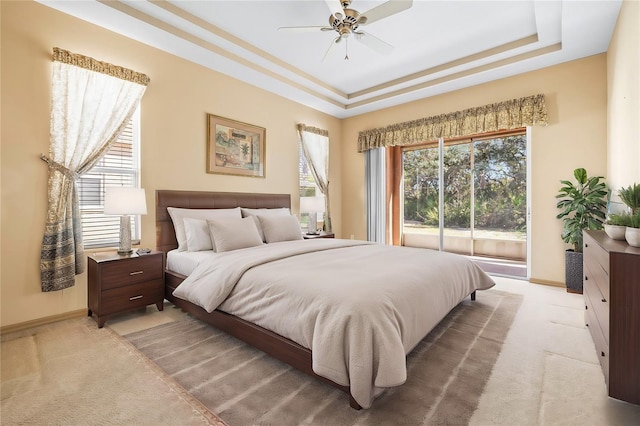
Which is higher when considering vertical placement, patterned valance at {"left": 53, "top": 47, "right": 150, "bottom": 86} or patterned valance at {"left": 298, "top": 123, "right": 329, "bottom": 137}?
patterned valance at {"left": 298, "top": 123, "right": 329, "bottom": 137}

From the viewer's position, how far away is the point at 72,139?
9.29 ft

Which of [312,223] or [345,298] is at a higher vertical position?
[312,223]

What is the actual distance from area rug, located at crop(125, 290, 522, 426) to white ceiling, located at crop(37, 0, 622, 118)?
3.00 metres

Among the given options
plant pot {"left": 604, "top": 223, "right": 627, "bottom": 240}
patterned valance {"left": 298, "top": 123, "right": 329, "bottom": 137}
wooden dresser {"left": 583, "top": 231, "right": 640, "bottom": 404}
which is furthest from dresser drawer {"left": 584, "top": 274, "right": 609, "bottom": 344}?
patterned valance {"left": 298, "top": 123, "right": 329, "bottom": 137}

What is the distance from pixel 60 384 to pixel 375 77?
4941mm

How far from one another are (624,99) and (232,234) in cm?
397

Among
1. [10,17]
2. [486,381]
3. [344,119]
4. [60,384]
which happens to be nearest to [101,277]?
[60,384]

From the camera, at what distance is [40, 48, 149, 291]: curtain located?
2.67m

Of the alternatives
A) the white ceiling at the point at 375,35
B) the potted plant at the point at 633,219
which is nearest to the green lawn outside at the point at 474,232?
the white ceiling at the point at 375,35

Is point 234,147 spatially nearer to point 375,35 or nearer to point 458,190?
point 375,35

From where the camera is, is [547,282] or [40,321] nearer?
[40,321]

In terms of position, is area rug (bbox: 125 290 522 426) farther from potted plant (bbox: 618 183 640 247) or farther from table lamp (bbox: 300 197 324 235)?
table lamp (bbox: 300 197 324 235)

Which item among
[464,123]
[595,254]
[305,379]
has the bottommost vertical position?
[305,379]

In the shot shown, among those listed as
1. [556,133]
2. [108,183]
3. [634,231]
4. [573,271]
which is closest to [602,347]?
[634,231]
